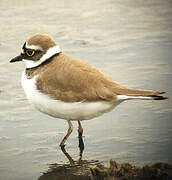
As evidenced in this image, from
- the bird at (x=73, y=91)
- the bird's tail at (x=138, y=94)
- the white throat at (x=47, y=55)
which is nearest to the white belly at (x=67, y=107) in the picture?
the bird at (x=73, y=91)

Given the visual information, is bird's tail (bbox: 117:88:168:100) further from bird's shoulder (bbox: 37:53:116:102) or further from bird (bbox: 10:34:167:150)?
bird's shoulder (bbox: 37:53:116:102)

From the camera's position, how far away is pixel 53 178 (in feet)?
18.2

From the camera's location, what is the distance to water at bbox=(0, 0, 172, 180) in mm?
6125

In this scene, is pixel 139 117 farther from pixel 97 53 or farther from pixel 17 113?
pixel 97 53

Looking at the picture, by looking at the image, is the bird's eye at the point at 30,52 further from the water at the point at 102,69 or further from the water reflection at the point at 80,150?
the water reflection at the point at 80,150

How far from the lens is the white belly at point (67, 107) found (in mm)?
6062

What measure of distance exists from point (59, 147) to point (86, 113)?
66 centimetres

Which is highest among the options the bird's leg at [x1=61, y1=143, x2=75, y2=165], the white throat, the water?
the white throat

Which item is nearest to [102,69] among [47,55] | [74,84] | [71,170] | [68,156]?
[47,55]

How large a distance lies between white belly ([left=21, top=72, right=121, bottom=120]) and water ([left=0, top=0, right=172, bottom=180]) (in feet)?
1.60

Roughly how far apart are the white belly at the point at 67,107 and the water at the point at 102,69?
0.49 m

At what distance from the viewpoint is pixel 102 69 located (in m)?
8.70

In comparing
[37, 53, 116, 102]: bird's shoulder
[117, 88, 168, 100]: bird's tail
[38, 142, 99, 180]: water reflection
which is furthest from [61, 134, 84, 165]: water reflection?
[117, 88, 168, 100]: bird's tail

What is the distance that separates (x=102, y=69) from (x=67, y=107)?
2.75 m
